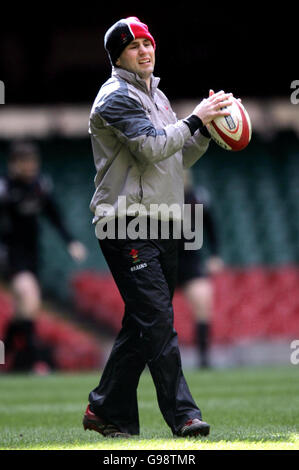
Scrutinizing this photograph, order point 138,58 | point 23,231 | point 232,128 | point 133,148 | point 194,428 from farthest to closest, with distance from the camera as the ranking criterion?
point 23,231 → point 232,128 → point 138,58 → point 133,148 → point 194,428

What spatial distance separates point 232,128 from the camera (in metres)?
5.13

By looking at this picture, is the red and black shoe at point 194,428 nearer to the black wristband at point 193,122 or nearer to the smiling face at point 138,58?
the black wristband at point 193,122

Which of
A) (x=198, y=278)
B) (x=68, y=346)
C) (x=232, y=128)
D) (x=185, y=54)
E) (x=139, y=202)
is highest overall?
(x=185, y=54)

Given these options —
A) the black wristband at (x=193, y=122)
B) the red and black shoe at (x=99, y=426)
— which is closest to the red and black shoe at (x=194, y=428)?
the red and black shoe at (x=99, y=426)

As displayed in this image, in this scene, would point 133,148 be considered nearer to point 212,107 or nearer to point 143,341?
point 212,107

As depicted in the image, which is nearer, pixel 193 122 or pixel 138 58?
pixel 193 122

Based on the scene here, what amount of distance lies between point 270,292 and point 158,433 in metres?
9.76

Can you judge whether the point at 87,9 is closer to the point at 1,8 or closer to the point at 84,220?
the point at 1,8

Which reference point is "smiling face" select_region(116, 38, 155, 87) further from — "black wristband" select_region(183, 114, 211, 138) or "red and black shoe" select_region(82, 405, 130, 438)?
"red and black shoe" select_region(82, 405, 130, 438)

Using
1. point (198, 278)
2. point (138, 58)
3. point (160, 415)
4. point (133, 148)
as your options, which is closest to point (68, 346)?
point (198, 278)

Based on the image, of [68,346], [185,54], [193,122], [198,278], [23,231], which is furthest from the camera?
[185,54]

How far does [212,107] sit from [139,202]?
24.1 inches

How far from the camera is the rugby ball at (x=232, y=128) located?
5109mm
